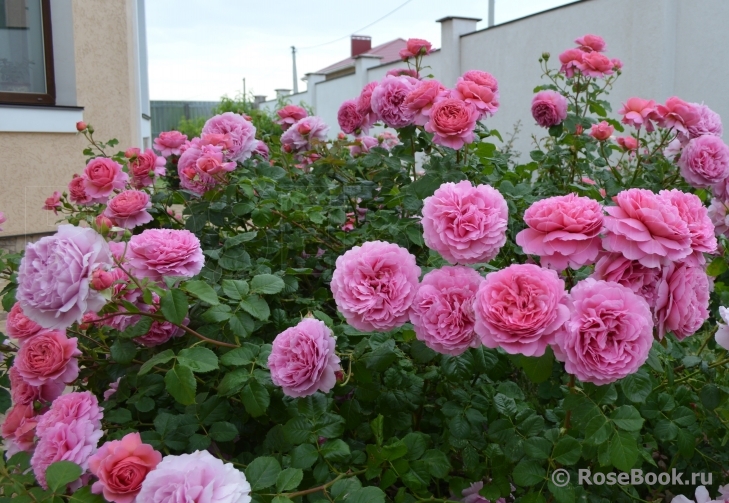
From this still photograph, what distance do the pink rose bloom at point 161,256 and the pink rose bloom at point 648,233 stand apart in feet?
2.21

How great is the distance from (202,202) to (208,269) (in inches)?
12.7

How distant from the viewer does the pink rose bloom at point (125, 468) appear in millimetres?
900

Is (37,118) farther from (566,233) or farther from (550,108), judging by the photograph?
(566,233)

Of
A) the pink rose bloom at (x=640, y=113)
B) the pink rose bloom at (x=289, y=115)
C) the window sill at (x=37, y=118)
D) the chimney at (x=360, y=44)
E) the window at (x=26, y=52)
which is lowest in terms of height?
the pink rose bloom at (x=640, y=113)

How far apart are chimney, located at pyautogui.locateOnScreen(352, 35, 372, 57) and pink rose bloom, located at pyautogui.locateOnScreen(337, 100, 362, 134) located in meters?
20.1

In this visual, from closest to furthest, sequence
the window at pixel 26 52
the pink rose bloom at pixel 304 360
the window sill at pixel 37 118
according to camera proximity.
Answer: the pink rose bloom at pixel 304 360
the window sill at pixel 37 118
the window at pixel 26 52

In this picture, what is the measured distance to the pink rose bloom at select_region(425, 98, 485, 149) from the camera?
1432mm

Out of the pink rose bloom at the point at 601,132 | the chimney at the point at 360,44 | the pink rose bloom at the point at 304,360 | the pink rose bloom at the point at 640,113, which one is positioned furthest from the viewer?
the chimney at the point at 360,44

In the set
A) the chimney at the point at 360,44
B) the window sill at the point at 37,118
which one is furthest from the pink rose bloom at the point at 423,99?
the chimney at the point at 360,44

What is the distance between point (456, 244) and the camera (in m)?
0.99

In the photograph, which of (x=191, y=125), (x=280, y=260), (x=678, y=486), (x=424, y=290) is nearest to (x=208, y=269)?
(x=280, y=260)

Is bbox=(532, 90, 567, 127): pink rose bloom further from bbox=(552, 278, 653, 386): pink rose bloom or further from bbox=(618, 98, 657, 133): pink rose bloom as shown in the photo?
bbox=(552, 278, 653, 386): pink rose bloom

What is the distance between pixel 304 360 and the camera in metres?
1.02

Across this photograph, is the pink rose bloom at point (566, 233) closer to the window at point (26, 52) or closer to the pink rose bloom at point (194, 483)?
the pink rose bloom at point (194, 483)
